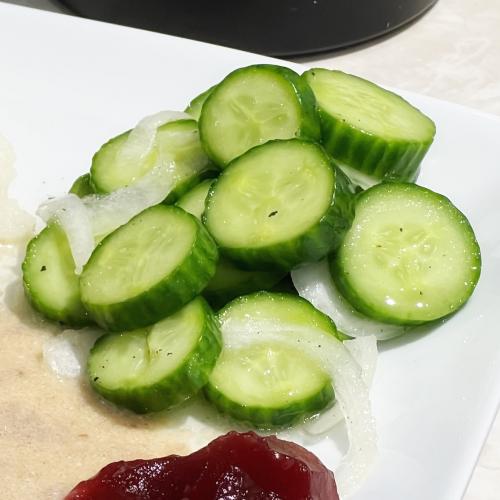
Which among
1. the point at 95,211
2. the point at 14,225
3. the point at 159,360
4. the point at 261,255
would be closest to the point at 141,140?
the point at 95,211

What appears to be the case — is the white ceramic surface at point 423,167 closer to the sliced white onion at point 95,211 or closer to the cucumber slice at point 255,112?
the sliced white onion at point 95,211

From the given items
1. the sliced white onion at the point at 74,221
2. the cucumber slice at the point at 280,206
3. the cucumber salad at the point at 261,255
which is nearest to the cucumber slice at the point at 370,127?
the cucumber salad at the point at 261,255

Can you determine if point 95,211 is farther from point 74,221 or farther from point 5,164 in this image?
point 5,164

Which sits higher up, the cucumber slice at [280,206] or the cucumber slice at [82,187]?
the cucumber slice at [280,206]

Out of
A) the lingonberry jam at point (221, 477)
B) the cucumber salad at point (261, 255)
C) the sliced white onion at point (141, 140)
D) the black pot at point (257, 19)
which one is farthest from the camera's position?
the black pot at point (257, 19)

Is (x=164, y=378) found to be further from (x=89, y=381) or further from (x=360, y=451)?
(x=360, y=451)
